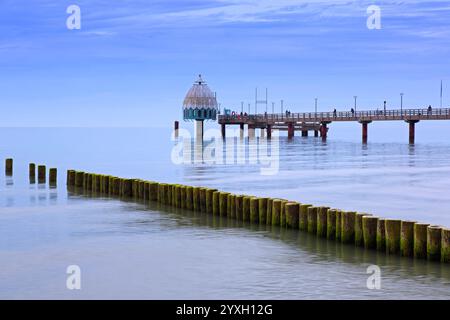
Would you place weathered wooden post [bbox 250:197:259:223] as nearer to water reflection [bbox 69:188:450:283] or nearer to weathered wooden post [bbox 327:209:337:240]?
water reflection [bbox 69:188:450:283]

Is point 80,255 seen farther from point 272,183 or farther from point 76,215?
point 272,183

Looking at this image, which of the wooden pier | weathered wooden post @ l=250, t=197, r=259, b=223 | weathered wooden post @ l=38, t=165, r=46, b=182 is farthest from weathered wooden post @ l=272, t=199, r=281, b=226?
the wooden pier

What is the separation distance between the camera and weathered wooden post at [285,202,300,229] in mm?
25306

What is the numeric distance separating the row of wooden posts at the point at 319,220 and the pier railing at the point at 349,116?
79558mm

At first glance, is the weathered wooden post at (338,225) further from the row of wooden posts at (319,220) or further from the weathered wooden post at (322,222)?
the weathered wooden post at (322,222)

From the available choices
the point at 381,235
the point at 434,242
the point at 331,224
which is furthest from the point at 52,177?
the point at 434,242

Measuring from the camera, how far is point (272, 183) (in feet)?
163

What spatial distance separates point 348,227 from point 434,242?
9.93 ft

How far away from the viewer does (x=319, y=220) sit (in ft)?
78.4

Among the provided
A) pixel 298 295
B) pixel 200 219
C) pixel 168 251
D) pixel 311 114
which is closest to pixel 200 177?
pixel 200 219

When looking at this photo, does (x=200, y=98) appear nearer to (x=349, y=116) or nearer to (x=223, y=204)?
(x=349, y=116)

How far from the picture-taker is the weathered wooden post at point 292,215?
83.0 ft

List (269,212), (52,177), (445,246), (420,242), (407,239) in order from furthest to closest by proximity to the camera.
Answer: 1. (52,177)
2. (269,212)
3. (407,239)
4. (420,242)
5. (445,246)
